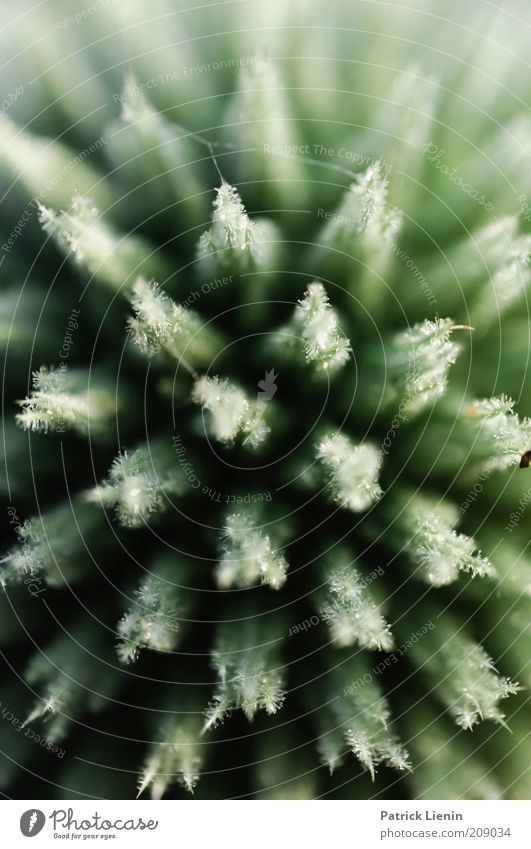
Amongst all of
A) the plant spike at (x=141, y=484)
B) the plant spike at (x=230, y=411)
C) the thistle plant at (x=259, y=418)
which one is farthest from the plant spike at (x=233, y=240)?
the plant spike at (x=141, y=484)

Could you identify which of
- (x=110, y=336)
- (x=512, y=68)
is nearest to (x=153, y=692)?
(x=110, y=336)

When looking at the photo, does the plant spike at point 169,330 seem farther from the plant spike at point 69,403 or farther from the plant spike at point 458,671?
the plant spike at point 458,671

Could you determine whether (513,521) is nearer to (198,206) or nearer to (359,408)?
(359,408)

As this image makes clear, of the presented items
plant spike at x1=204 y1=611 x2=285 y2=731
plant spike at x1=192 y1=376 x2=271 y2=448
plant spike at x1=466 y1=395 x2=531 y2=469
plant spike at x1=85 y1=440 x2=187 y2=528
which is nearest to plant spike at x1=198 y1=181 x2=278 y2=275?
plant spike at x1=192 y1=376 x2=271 y2=448

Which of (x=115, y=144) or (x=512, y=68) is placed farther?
(x=512, y=68)

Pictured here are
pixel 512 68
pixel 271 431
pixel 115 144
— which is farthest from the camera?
pixel 512 68
